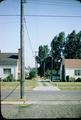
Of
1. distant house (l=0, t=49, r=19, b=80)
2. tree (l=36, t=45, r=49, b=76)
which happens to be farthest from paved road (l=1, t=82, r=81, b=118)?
tree (l=36, t=45, r=49, b=76)

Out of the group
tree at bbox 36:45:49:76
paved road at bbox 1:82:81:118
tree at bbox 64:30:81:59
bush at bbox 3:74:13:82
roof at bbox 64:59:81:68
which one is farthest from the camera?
tree at bbox 36:45:49:76

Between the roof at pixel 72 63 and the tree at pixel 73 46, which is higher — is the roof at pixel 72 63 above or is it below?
below

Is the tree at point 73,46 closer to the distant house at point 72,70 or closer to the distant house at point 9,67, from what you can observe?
the distant house at point 72,70

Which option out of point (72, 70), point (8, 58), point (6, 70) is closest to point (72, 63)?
point (72, 70)

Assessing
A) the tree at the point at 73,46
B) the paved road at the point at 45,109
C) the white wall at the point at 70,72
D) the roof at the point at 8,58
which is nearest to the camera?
the paved road at the point at 45,109

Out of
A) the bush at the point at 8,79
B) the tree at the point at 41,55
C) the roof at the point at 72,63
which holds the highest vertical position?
Result: the tree at the point at 41,55

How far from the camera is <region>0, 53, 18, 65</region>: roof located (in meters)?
52.7

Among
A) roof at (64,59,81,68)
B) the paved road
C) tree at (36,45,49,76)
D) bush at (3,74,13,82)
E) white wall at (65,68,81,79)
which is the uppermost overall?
tree at (36,45,49,76)

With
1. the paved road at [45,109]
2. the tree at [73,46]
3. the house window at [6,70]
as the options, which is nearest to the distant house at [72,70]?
the house window at [6,70]

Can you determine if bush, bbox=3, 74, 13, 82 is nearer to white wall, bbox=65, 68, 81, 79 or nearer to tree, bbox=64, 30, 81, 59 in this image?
white wall, bbox=65, 68, 81, 79

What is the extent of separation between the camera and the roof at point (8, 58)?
5266 centimetres

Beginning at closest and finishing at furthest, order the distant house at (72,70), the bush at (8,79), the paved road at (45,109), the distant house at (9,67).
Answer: the paved road at (45,109) → the bush at (8,79) → the distant house at (9,67) → the distant house at (72,70)

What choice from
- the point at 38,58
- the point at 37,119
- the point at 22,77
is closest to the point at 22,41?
the point at 22,77

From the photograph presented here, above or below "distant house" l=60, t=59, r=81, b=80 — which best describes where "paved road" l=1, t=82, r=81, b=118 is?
below
